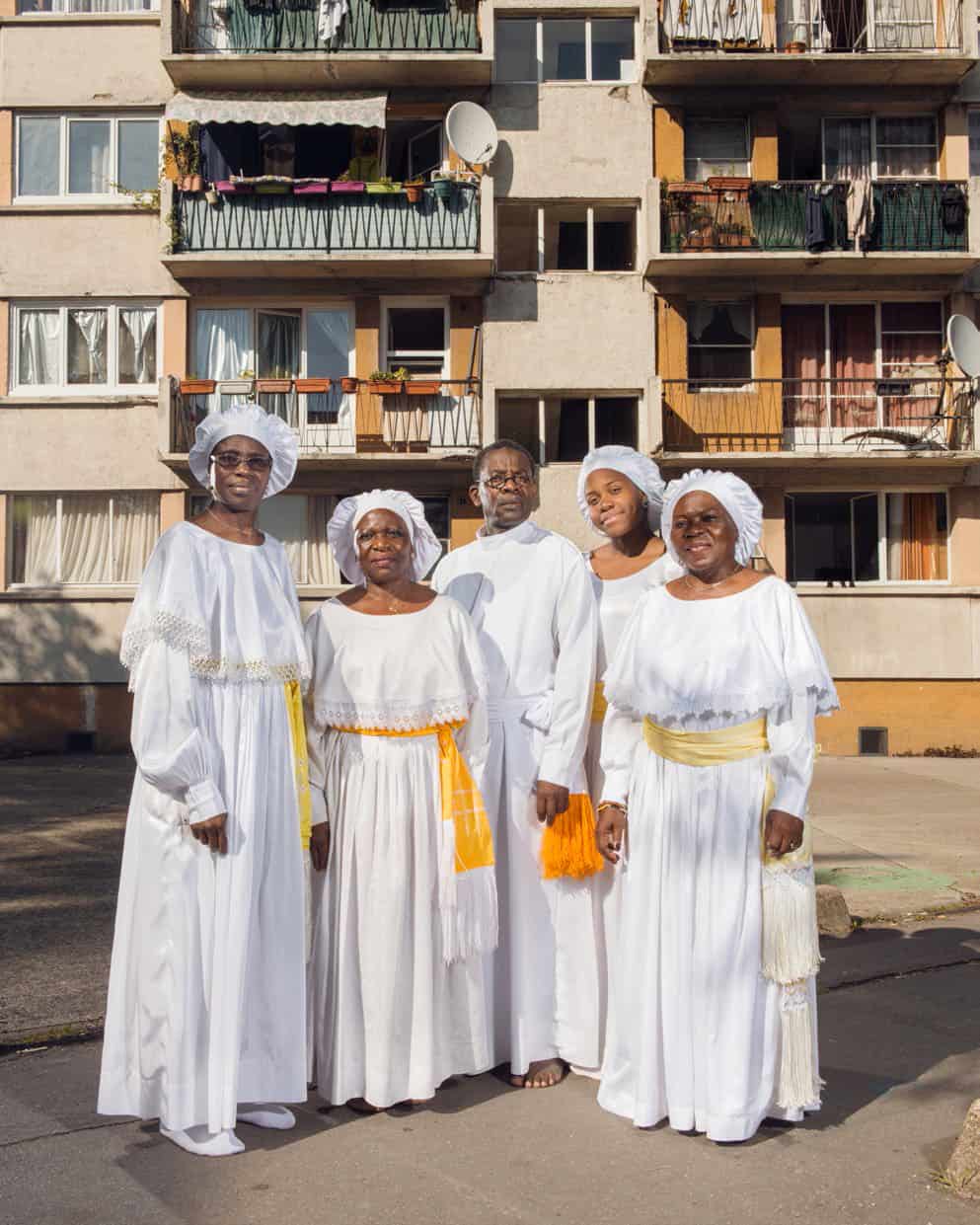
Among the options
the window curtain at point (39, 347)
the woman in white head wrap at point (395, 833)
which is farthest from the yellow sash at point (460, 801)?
the window curtain at point (39, 347)

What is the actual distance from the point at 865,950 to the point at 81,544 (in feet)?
62.4

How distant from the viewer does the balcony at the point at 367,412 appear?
23.0 metres

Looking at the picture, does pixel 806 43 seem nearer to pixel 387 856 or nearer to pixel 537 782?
pixel 537 782

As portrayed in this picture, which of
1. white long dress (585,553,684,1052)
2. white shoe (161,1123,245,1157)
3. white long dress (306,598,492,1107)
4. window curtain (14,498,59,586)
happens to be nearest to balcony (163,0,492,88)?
window curtain (14,498,59,586)

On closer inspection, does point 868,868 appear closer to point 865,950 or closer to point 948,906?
point 948,906

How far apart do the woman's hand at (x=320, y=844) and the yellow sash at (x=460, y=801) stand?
1.18 ft

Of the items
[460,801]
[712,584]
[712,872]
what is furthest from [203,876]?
[712,584]

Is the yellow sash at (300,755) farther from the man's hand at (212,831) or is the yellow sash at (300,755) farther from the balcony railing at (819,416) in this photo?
the balcony railing at (819,416)

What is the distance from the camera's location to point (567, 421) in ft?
78.3

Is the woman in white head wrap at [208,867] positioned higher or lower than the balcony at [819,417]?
lower

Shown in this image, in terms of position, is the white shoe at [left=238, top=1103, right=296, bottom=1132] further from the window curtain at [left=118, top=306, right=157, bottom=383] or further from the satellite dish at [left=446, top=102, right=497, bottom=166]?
the window curtain at [left=118, top=306, right=157, bottom=383]

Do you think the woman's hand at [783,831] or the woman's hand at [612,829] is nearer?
the woman's hand at [783,831]

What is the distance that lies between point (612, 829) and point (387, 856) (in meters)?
0.84

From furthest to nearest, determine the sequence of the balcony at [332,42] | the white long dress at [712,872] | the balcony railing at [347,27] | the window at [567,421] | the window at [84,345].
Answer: the window at [567,421] → the window at [84,345] → the balcony railing at [347,27] → the balcony at [332,42] → the white long dress at [712,872]
